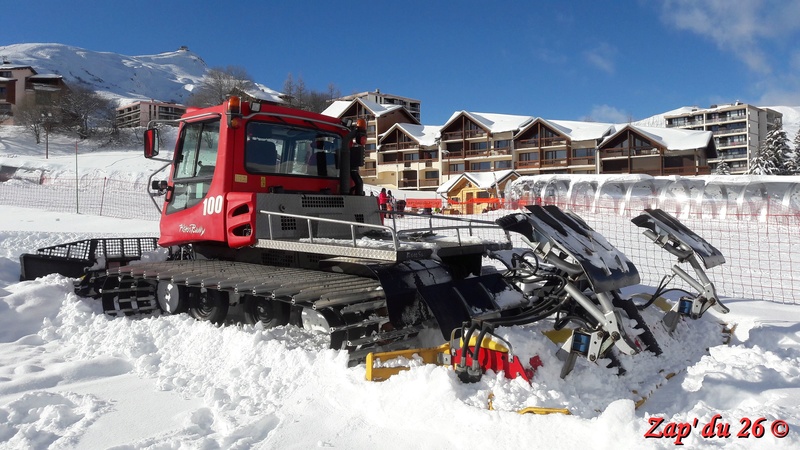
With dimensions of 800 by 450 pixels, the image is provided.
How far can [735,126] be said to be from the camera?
89.4 m

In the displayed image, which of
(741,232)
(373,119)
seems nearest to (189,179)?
(741,232)

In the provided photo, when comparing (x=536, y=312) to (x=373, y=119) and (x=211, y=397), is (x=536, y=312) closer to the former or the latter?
(x=211, y=397)

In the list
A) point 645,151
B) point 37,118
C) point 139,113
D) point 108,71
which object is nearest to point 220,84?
point 139,113

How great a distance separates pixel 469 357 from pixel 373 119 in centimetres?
5926

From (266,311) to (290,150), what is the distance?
71.7 inches

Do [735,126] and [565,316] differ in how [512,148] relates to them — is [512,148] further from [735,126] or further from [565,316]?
[735,126]

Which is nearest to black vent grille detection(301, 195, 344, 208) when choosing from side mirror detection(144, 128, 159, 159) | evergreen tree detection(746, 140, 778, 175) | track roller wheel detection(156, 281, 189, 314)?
track roller wheel detection(156, 281, 189, 314)

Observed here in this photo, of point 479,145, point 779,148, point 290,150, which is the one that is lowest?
point 290,150

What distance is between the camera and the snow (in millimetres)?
3178

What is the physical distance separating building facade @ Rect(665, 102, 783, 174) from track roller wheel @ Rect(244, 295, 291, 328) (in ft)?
298

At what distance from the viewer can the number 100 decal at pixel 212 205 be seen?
572 cm

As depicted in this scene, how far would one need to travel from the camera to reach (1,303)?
6449 mm

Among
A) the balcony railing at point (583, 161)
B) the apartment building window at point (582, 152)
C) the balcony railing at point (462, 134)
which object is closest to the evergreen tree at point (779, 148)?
the apartment building window at point (582, 152)

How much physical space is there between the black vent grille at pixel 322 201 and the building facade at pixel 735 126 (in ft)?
295
